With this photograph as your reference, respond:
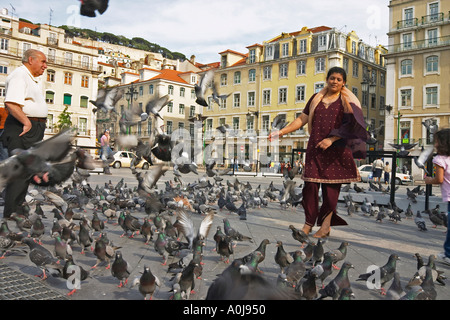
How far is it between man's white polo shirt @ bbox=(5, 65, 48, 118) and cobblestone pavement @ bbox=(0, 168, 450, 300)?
1.61 m

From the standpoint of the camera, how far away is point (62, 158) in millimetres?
3018

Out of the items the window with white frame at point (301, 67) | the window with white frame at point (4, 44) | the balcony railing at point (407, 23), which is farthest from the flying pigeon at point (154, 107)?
the window with white frame at point (4, 44)

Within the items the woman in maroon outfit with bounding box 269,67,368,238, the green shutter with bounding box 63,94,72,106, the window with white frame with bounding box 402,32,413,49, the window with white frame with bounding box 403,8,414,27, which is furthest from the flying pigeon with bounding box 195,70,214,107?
the green shutter with bounding box 63,94,72,106

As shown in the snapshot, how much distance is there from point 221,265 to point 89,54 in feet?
187

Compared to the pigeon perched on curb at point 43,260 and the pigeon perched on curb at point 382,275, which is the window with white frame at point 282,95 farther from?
the pigeon perched on curb at point 43,260

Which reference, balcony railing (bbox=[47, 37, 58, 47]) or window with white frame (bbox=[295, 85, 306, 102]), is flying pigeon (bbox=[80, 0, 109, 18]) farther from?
balcony railing (bbox=[47, 37, 58, 47])

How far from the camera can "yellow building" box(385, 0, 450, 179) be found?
35.7 m

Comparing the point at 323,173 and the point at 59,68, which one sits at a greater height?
the point at 59,68

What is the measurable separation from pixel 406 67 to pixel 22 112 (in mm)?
40301

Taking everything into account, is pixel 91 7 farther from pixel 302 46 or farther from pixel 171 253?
pixel 302 46

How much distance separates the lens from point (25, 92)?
4859mm

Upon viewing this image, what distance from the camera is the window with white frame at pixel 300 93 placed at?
44.0m
